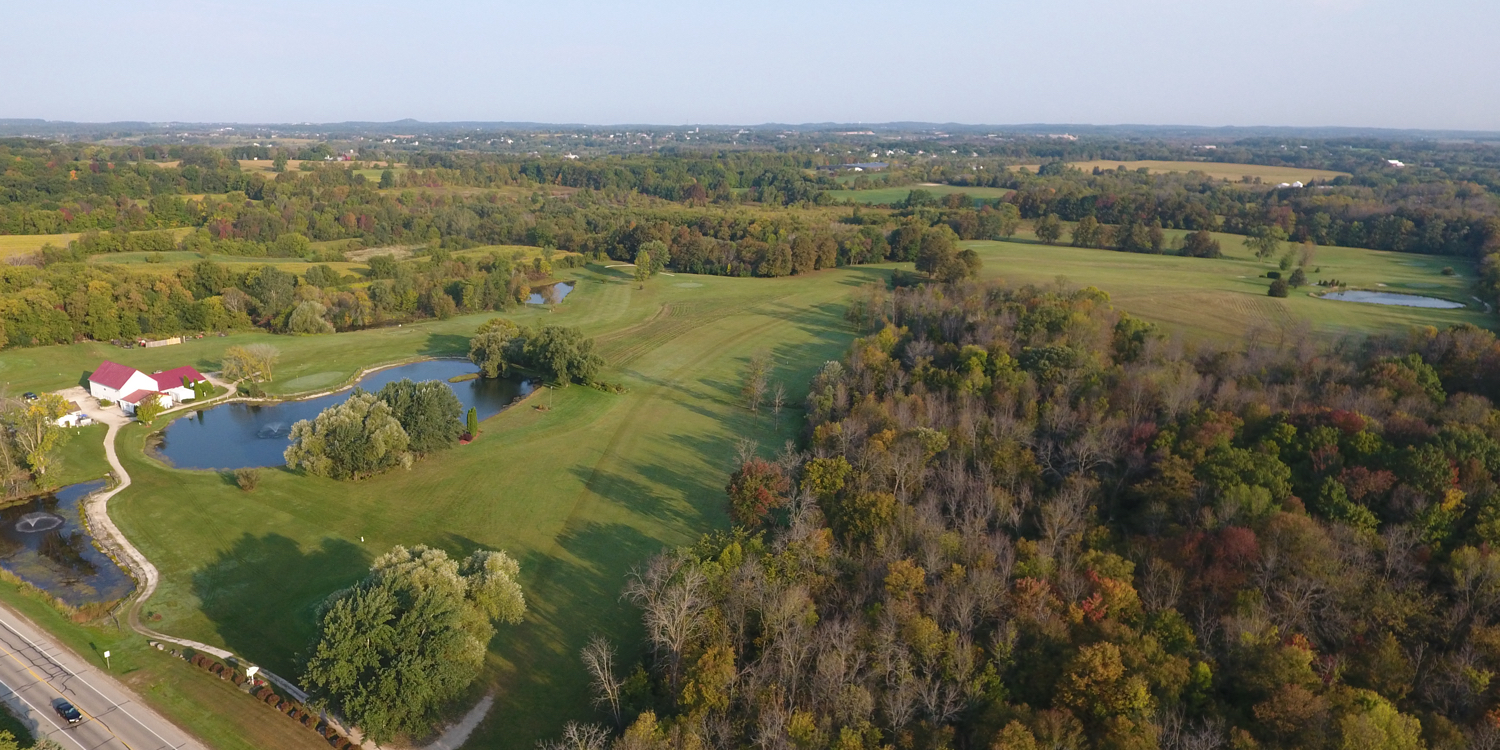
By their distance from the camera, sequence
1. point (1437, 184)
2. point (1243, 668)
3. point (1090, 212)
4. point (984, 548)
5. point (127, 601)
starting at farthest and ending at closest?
point (1437, 184) < point (1090, 212) < point (127, 601) < point (984, 548) < point (1243, 668)

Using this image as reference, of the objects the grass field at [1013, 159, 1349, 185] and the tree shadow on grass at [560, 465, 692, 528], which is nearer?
the tree shadow on grass at [560, 465, 692, 528]

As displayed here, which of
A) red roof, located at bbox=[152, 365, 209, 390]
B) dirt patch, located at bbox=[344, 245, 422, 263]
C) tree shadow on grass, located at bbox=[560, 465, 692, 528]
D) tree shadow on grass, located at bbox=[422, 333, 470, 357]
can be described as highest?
dirt patch, located at bbox=[344, 245, 422, 263]

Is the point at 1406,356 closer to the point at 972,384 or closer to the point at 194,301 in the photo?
the point at 972,384

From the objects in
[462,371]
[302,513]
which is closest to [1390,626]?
[302,513]

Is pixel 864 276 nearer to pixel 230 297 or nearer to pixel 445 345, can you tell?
pixel 445 345

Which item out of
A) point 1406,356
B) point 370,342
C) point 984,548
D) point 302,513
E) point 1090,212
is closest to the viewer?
point 984,548

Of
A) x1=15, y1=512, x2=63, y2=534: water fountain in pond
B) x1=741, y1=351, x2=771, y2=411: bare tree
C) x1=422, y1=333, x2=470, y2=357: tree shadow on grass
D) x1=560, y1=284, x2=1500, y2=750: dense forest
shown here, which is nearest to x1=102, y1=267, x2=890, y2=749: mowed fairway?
x1=741, y1=351, x2=771, y2=411: bare tree

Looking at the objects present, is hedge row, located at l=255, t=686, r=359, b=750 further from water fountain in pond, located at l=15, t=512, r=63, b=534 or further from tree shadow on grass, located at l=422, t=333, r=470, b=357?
tree shadow on grass, located at l=422, t=333, r=470, b=357
